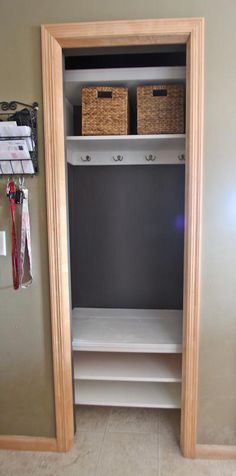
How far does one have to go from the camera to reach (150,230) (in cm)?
227

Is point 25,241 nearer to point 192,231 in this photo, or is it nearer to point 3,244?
point 3,244

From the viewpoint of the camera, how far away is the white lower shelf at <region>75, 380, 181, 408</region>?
191 cm

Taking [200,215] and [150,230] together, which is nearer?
[200,215]

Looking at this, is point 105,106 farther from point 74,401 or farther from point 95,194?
point 74,401

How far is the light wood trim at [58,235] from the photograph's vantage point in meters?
1.57

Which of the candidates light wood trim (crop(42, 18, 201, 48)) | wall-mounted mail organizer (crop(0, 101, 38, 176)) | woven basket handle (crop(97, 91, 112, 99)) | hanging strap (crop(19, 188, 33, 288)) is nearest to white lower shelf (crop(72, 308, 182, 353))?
hanging strap (crop(19, 188, 33, 288))

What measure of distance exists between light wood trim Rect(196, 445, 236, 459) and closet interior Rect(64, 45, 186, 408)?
24cm

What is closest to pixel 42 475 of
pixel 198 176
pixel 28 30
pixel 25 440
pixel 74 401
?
pixel 25 440

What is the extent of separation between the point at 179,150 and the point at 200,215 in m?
0.66

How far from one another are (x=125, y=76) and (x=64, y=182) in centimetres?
67

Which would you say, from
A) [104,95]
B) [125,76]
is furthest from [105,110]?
[125,76]

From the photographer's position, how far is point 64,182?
166 centimetres

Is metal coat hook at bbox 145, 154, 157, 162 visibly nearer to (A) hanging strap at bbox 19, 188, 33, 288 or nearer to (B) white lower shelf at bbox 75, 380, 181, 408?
(A) hanging strap at bbox 19, 188, 33, 288

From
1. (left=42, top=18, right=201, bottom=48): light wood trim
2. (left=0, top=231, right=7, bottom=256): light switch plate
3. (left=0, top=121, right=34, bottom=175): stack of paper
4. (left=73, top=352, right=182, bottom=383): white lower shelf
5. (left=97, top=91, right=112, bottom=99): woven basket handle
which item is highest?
(left=42, top=18, right=201, bottom=48): light wood trim
